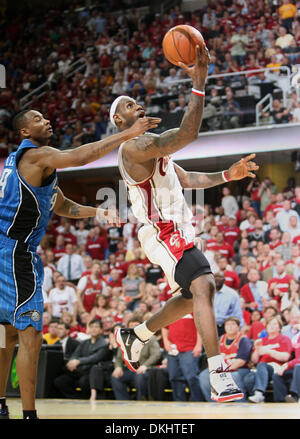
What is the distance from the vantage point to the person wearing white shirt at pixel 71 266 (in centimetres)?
1195

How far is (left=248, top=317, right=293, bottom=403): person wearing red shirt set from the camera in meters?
7.82

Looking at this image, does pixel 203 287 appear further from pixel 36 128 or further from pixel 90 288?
pixel 90 288

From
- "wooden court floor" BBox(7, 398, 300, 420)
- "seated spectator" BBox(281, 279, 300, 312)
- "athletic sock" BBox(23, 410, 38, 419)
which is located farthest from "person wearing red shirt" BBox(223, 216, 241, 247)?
"athletic sock" BBox(23, 410, 38, 419)

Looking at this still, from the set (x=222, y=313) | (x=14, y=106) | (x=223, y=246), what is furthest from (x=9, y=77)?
(x=222, y=313)

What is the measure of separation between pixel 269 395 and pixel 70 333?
3.31 meters

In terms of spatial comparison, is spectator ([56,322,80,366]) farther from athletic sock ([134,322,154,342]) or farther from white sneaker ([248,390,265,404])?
athletic sock ([134,322,154,342])

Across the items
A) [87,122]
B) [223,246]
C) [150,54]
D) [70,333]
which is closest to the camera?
[70,333]

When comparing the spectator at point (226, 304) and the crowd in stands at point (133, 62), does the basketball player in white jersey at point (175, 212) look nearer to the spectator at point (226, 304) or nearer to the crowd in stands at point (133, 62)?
the spectator at point (226, 304)

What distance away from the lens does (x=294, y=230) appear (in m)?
10.2

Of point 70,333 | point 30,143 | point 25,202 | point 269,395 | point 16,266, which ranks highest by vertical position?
point 30,143

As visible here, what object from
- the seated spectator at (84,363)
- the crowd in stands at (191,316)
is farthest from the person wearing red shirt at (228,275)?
the seated spectator at (84,363)

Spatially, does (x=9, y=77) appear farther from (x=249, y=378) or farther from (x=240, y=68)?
(x=249, y=378)

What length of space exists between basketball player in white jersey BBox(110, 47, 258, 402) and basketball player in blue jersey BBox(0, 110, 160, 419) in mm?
588

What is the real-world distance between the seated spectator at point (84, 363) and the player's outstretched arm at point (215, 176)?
176 inches
